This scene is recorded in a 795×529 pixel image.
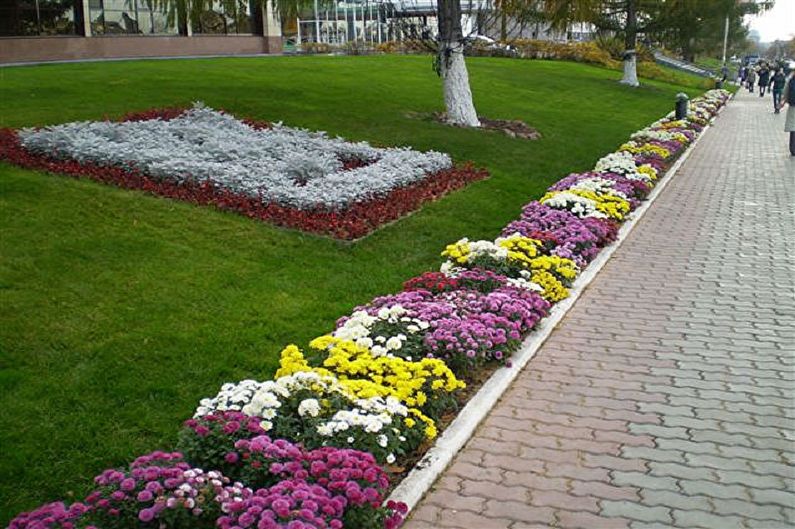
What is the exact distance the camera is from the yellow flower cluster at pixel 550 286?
7770 mm

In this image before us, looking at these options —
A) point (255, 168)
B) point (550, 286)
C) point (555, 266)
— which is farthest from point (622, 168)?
point (550, 286)

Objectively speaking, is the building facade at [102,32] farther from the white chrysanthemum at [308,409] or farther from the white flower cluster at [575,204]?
the white chrysanthemum at [308,409]

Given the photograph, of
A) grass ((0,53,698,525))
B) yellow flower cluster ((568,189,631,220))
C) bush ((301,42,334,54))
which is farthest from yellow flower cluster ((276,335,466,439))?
bush ((301,42,334,54))

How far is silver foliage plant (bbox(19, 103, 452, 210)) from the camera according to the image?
33.5ft

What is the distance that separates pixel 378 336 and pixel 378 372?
0.59 meters

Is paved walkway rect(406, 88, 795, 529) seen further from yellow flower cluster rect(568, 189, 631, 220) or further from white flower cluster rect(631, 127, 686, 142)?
white flower cluster rect(631, 127, 686, 142)

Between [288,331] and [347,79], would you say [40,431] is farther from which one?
[347,79]

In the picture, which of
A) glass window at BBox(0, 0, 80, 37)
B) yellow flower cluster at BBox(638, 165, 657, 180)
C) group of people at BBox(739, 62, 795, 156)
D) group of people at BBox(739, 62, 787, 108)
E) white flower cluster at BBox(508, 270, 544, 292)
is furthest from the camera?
group of people at BBox(739, 62, 787, 108)

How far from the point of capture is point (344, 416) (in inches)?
179

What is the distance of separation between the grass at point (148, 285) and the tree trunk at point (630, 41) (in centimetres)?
2085

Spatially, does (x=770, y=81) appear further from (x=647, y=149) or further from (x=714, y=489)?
(x=714, y=489)

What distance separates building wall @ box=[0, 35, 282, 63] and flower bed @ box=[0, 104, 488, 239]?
62.3ft

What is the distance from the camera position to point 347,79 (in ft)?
77.8

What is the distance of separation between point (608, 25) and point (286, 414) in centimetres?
3385
